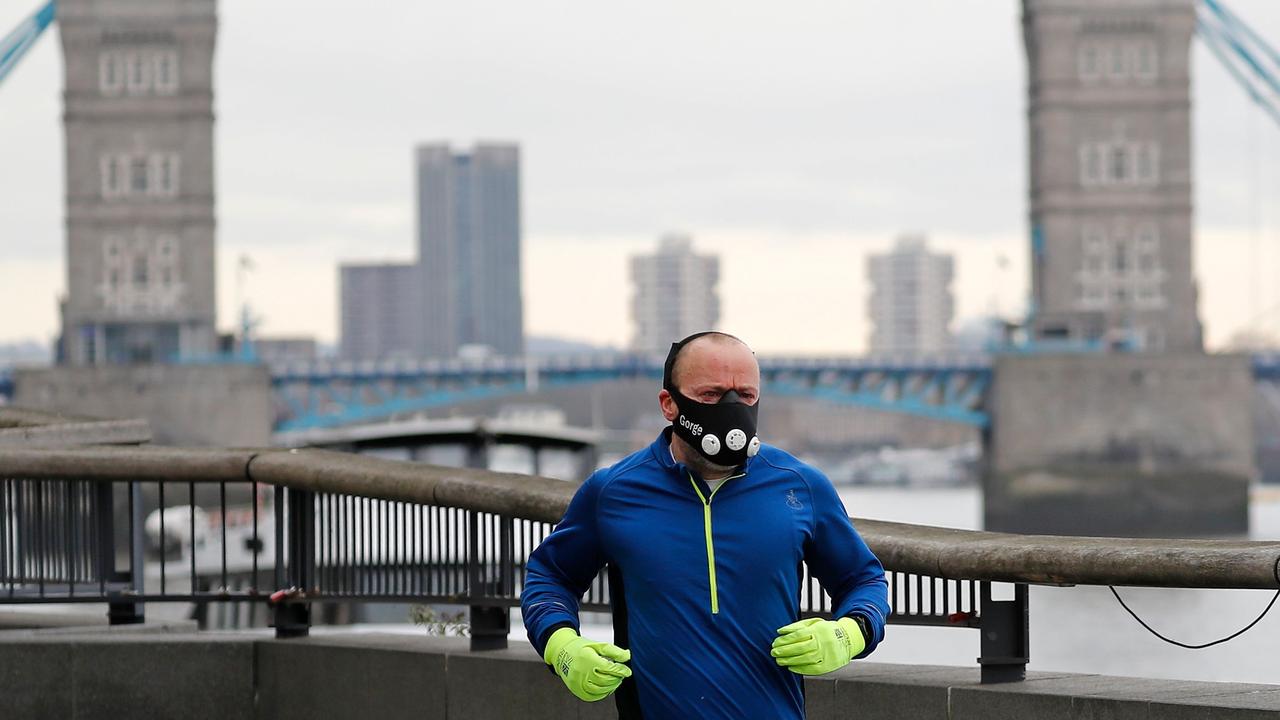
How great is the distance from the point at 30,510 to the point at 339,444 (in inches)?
1268

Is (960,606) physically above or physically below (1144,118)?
below

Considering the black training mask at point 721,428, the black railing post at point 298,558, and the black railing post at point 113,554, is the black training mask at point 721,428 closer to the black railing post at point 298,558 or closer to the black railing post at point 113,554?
the black railing post at point 298,558

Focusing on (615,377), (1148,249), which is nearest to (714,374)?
(615,377)

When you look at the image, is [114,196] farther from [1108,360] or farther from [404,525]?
[404,525]

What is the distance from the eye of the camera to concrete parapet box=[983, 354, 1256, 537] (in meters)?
92.6

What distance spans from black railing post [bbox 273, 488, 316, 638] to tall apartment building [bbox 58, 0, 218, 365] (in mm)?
99698

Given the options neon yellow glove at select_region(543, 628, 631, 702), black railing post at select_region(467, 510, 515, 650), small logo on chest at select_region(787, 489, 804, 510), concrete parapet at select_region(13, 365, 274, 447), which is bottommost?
concrete parapet at select_region(13, 365, 274, 447)

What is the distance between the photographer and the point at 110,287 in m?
107

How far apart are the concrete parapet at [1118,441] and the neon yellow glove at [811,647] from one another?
88.8 m

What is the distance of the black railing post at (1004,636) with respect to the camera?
20.6 feet


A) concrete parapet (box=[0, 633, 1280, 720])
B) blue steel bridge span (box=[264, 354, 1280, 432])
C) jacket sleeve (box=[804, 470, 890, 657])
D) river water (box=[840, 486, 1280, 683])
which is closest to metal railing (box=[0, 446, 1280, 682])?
concrete parapet (box=[0, 633, 1280, 720])

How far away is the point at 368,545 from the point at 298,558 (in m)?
0.40

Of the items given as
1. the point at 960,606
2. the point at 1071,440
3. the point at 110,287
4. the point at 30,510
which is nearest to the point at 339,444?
the point at 30,510

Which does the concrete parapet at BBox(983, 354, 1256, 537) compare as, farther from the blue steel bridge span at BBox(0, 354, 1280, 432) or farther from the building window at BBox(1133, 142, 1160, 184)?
the building window at BBox(1133, 142, 1160, 184)
